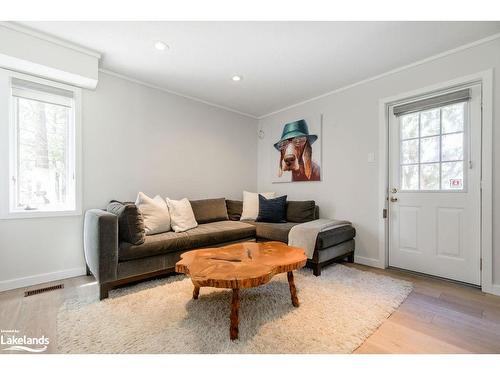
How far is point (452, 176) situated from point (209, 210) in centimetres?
288

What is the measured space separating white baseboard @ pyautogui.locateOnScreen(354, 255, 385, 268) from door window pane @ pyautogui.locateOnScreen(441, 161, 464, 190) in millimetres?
1096

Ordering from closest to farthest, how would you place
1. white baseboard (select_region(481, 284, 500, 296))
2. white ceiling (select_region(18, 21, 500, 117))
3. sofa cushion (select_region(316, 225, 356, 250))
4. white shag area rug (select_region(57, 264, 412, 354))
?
white shag area rug (select_region(57, 264, 412, 354))
white ceiling (select_region(18, 21, 500, 117))
white baseboard (select_region(481, 284, 500, 296))
sofa cushion (select_region(316, 225, 356, 250))

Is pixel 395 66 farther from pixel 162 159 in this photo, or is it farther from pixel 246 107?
pixel 162 159

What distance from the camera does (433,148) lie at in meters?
2.53

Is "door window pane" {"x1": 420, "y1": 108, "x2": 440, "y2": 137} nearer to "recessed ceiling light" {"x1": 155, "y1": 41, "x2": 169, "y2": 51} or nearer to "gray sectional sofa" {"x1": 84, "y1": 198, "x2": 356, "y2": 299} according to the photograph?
"gray sectional sofa" {"x1": 84, "y1": 198, "x2": 356, "y2": 299}

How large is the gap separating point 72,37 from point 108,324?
2442 mm

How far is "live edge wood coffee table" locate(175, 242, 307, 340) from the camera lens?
1.45 meters

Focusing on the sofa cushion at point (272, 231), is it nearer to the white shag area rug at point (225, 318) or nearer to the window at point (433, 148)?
the white shag area rug at point (225, 318)

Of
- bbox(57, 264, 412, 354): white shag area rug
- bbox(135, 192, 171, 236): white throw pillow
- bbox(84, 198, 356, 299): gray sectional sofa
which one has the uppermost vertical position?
bbox(135, 192, 171, 236): white throw pillow

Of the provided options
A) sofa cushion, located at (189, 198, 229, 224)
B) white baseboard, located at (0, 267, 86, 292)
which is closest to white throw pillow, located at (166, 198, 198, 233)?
sofa cushion, located at (189, 198, 229, 224)

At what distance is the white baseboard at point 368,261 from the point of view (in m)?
2.82

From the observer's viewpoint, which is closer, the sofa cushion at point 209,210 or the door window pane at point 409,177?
the door window pane at point 409,177

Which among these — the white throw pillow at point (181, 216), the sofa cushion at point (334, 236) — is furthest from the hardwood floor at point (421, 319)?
the white throw pillow at point (181, 216)

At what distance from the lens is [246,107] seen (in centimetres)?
395
